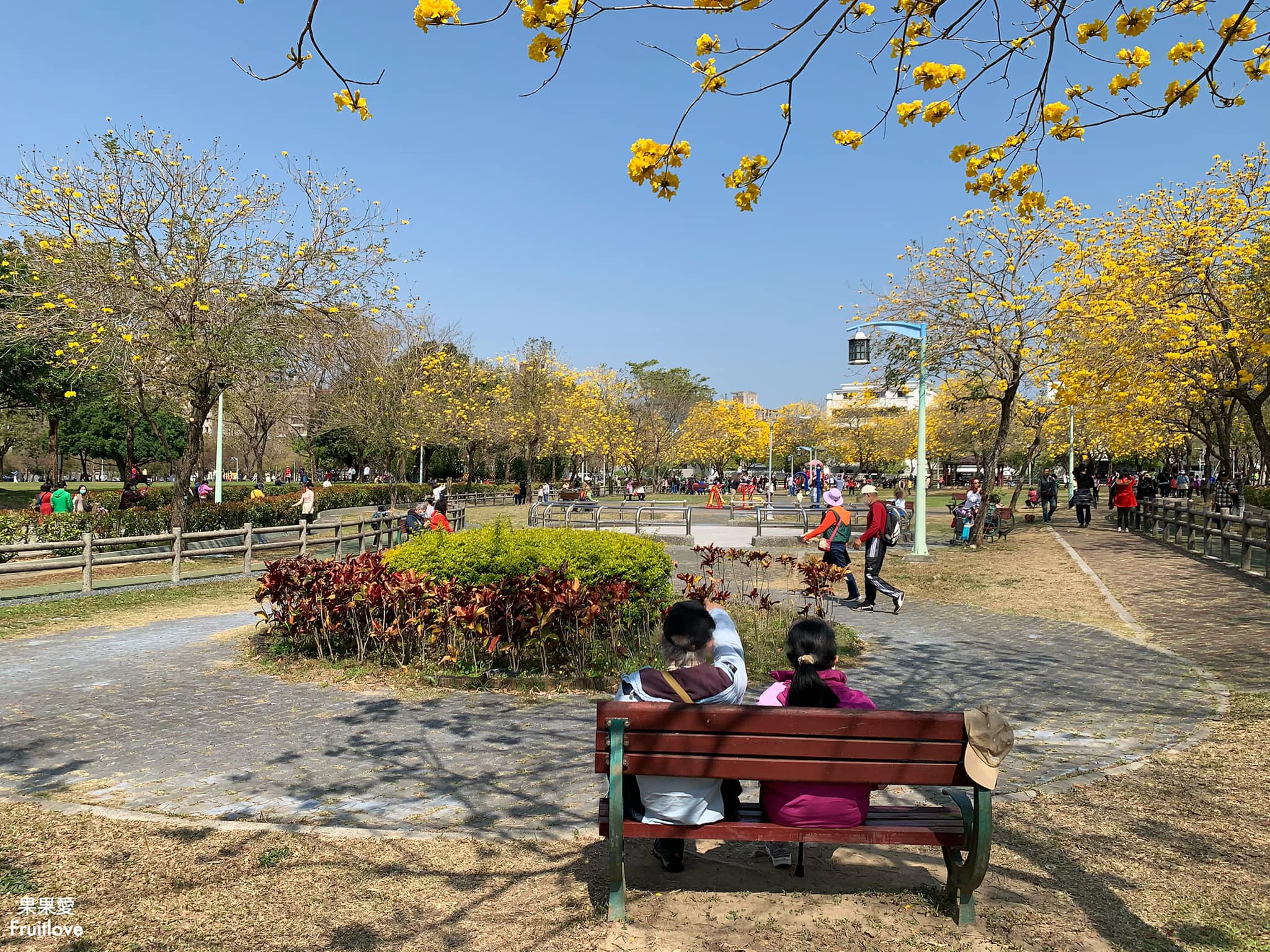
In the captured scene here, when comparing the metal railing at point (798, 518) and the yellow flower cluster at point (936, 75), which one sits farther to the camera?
the metal railing at point (798, 518)

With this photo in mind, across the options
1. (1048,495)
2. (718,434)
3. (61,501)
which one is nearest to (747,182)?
(61,501)

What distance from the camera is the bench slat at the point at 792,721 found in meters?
3.17

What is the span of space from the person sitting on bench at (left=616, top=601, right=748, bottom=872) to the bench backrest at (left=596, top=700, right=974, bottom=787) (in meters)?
0.16

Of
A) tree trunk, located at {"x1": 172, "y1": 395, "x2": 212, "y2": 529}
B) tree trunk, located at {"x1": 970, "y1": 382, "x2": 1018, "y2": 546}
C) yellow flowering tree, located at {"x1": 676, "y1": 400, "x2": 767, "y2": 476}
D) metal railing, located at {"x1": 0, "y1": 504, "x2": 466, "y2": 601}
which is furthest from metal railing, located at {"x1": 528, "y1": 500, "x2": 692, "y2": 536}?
yellow flowering tree, located at {"x1": 676, "y1": 400, "x2": 767, "y2": 476}

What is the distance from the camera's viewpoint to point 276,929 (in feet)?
10.5

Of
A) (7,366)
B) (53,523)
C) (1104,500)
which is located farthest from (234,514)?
(1104,500)

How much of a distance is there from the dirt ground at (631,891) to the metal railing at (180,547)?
9149 mm

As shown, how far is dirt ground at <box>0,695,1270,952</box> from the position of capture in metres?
3.17

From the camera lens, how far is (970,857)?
326 centimetres

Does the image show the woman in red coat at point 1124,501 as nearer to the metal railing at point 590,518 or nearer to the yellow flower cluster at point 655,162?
the metal railing at point 590,518

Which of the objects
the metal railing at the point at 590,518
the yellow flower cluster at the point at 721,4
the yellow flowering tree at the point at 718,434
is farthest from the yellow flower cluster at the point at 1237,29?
the yellow flowering tree at the point at 718,434

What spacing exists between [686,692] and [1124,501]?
25.0 meters

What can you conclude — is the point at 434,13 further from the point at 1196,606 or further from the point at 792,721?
the point at 1196,606

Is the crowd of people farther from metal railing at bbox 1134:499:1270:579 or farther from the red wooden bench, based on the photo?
metal railing at bbox 1134:499:1270:579
